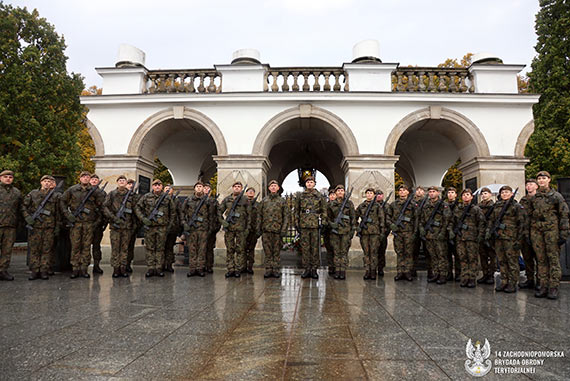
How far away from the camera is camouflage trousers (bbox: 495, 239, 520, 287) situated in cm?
601

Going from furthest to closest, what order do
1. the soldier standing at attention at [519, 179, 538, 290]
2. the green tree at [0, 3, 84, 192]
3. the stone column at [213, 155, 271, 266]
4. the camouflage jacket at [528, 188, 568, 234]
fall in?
the green tree at [0, 3, 84, 192], the stone column at [213, 155, 271, 266], the soldier standing at attention at [519, 179, 538, 290], the camouflage jacket at [528, 188, 568, 234]

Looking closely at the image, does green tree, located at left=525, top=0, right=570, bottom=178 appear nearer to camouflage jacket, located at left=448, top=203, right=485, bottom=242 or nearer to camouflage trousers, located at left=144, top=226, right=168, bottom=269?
camouflage jacket, located at left=448, top=203, right=485, bottom=242

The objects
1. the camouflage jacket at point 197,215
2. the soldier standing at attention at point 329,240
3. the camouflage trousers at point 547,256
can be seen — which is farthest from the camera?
the soldier standing at attention at point 329,240

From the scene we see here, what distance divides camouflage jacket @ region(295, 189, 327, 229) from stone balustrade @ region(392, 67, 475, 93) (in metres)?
5.51

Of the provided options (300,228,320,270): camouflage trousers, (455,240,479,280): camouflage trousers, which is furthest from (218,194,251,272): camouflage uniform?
(455,240,479,280): camouflage trousers

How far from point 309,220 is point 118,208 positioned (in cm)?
414

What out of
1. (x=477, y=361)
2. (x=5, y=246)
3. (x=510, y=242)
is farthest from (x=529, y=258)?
(x=5, y=246)

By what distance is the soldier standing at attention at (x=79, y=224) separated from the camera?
6980 millimetres

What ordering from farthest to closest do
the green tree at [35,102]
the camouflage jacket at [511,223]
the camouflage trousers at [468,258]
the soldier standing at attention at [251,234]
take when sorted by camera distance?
the green tree at [35,102], the soldier standing at attention at [251,234], the camouflage trousers at [468,258], the camouflage jacket at [511,223]

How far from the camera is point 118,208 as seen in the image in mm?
7477

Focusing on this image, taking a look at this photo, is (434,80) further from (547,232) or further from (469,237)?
(547,232)

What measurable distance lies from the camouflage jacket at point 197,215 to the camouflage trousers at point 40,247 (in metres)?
2.57

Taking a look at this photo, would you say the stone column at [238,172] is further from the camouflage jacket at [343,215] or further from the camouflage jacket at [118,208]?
the camouflage jacket at [343,215]

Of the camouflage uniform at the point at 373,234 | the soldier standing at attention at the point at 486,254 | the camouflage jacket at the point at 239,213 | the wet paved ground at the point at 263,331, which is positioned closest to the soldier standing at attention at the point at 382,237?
the camouflage uniform at the point at 373,234
